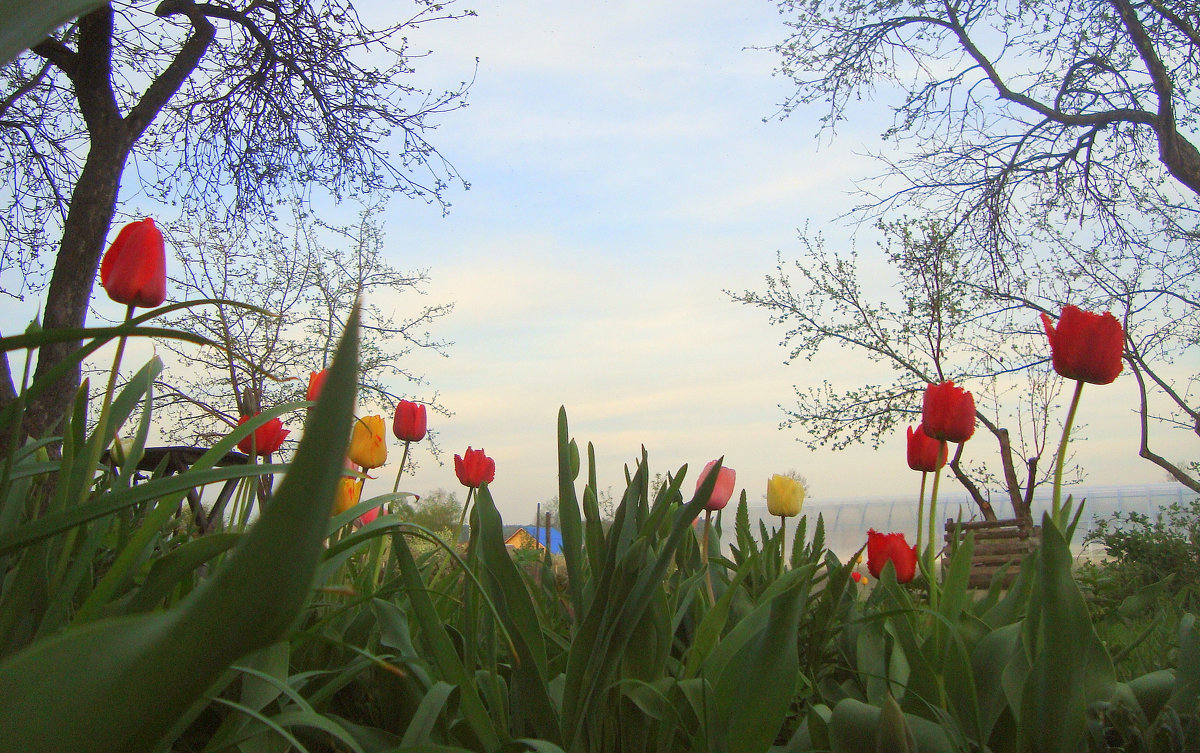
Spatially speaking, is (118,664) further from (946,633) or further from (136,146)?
(136,146)

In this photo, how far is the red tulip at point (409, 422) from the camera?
1.39 m

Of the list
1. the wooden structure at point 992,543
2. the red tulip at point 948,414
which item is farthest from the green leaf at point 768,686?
the wooden structure at point 992,543

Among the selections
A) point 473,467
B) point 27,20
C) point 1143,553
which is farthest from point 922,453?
point 1143,553

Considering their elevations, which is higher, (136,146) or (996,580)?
(136,146)

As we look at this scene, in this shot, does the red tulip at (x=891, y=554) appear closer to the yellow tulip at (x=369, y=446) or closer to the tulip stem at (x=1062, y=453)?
the tulip stem at (x=1062, y=453)

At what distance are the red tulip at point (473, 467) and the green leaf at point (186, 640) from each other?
120 cm

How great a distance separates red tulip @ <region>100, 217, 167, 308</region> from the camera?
776 millimetres

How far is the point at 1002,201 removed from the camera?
7.99 metres

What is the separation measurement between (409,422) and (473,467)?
14cm

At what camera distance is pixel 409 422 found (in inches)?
55.4

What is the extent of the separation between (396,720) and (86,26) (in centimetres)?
568

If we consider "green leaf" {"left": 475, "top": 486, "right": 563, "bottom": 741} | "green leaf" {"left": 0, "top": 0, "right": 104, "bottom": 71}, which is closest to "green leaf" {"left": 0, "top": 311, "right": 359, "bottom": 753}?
"green leaf" {"left": 0, "top": 0, "right": 104, "bottom": 71}

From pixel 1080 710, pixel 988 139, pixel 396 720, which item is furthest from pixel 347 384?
pixel 988 139

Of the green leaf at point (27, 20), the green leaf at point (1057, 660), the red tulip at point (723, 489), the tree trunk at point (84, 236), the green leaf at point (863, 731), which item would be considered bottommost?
the green leaf at point (863, 731)
